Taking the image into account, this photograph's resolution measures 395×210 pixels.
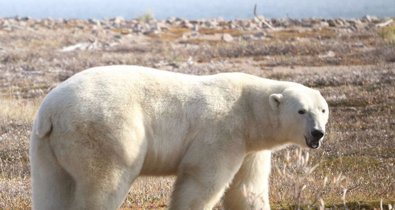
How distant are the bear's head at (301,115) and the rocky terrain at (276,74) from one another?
13.9 inches

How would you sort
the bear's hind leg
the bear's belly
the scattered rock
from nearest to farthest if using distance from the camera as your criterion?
the bear's hind leg
the bear's belly
the scattered rock

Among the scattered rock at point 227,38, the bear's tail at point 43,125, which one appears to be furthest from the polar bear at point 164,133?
the scattered rock at point 227,38

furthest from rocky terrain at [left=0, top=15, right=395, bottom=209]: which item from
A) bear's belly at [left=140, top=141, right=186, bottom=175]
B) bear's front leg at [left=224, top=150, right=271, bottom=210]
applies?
bear's belly at [left=140, top=141, right=186, bottom=175]

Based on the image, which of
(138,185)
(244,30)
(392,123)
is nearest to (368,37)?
(244,30)

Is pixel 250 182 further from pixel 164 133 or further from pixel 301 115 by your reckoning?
pixel 164 133

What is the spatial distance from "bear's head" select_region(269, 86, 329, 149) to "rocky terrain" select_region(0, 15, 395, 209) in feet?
1.16

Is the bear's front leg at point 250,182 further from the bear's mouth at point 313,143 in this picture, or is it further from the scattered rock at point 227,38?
the scattered rock at point 227,38

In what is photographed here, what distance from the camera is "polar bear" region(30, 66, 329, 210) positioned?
6.80 m

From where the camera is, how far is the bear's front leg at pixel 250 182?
25.9ft

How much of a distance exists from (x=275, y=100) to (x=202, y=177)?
106 cm

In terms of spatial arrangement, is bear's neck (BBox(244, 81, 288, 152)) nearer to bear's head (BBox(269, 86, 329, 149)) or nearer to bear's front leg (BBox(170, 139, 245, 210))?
bear's head (BBox(269, 86, 329, 149))

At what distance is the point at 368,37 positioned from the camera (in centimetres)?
4059

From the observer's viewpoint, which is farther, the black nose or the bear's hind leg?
the black nose

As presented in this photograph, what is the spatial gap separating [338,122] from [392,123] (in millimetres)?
1084
